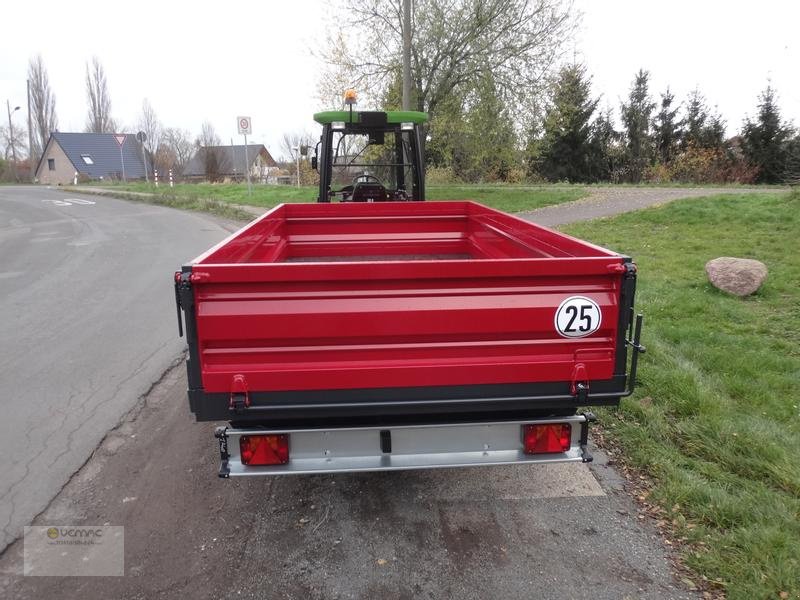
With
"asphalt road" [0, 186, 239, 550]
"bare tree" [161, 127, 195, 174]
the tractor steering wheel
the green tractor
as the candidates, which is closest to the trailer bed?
"asphalt road" [0, 186, 239, 550]

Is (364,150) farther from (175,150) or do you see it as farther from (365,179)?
(175,150)

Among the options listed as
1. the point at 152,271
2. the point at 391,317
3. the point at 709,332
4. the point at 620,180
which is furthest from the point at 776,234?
the point at 620,180

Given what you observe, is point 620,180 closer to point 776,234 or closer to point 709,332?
point 776,234

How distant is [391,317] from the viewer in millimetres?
2693

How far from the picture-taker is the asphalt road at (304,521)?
275cm

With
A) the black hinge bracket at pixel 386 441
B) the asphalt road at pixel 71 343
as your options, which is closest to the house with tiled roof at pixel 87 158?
the asphalt road at pixel 71 343

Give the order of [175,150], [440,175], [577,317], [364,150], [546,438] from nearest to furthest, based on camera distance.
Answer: [577,317], [546,438], [364,150], [440,175], [175,150]

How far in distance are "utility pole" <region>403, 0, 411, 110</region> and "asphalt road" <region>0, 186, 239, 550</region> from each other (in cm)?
646

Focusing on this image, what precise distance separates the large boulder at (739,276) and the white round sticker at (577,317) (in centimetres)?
523

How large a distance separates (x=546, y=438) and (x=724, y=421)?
1.82 m

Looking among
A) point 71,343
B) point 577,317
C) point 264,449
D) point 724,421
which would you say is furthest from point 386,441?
point 71,343

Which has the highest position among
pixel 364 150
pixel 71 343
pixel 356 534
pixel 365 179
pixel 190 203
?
pixel 364 150

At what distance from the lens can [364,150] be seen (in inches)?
292

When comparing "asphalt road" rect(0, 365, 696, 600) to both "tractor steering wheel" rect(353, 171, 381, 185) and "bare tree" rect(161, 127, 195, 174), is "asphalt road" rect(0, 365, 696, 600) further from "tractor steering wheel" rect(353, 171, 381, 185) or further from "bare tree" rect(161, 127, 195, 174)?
"bare tree" rect(161, 127, 195, 174)
